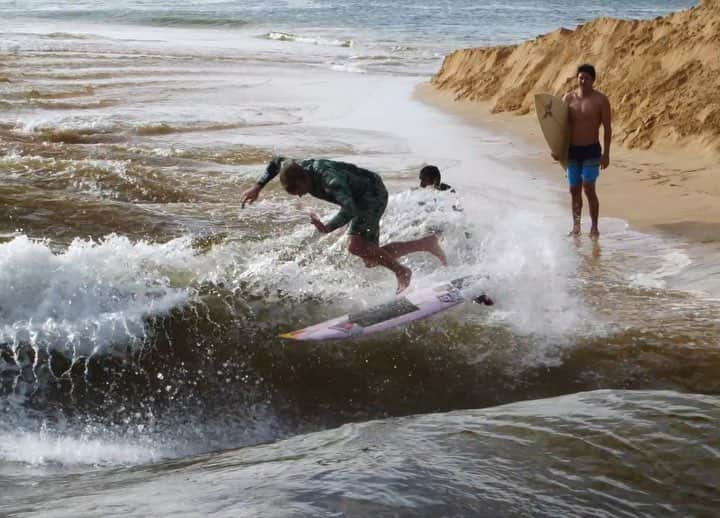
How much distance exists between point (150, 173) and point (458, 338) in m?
6.55

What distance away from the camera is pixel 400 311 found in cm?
651

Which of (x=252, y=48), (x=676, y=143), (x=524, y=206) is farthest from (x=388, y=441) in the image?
(x=252, y=48)

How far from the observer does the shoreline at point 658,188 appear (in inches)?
368

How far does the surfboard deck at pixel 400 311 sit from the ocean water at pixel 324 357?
98mm

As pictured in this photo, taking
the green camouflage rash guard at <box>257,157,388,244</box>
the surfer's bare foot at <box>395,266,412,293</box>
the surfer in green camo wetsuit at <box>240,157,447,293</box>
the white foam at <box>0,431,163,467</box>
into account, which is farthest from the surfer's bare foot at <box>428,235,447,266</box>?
the white foam at <box>0,431,163,467</box>

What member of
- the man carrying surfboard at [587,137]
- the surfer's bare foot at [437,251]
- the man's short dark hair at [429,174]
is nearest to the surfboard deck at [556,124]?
the man carrying surfboard at [587,137]

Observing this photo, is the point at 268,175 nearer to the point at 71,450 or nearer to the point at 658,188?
the point at 71,450

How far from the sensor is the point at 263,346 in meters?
6.30

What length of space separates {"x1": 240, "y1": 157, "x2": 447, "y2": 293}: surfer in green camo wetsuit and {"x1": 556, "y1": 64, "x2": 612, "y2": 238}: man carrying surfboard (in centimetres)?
233

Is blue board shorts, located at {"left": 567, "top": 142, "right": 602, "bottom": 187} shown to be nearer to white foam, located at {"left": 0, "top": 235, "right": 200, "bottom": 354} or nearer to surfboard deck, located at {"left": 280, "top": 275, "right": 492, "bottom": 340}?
surfboard deck, located at {"left": 280, "top": 275, "right": 492, "bottom": 340}

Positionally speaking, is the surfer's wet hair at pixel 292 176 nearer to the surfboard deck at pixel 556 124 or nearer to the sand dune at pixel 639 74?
the surfboard deck at pixel 556 124

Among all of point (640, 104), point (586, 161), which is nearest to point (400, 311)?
point (586, 161)

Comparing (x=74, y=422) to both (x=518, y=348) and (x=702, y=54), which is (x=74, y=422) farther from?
(x=702, y=54)

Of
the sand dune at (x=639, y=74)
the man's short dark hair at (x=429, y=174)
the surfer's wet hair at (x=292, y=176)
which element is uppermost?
the sand dune at (x=639, y=74)
